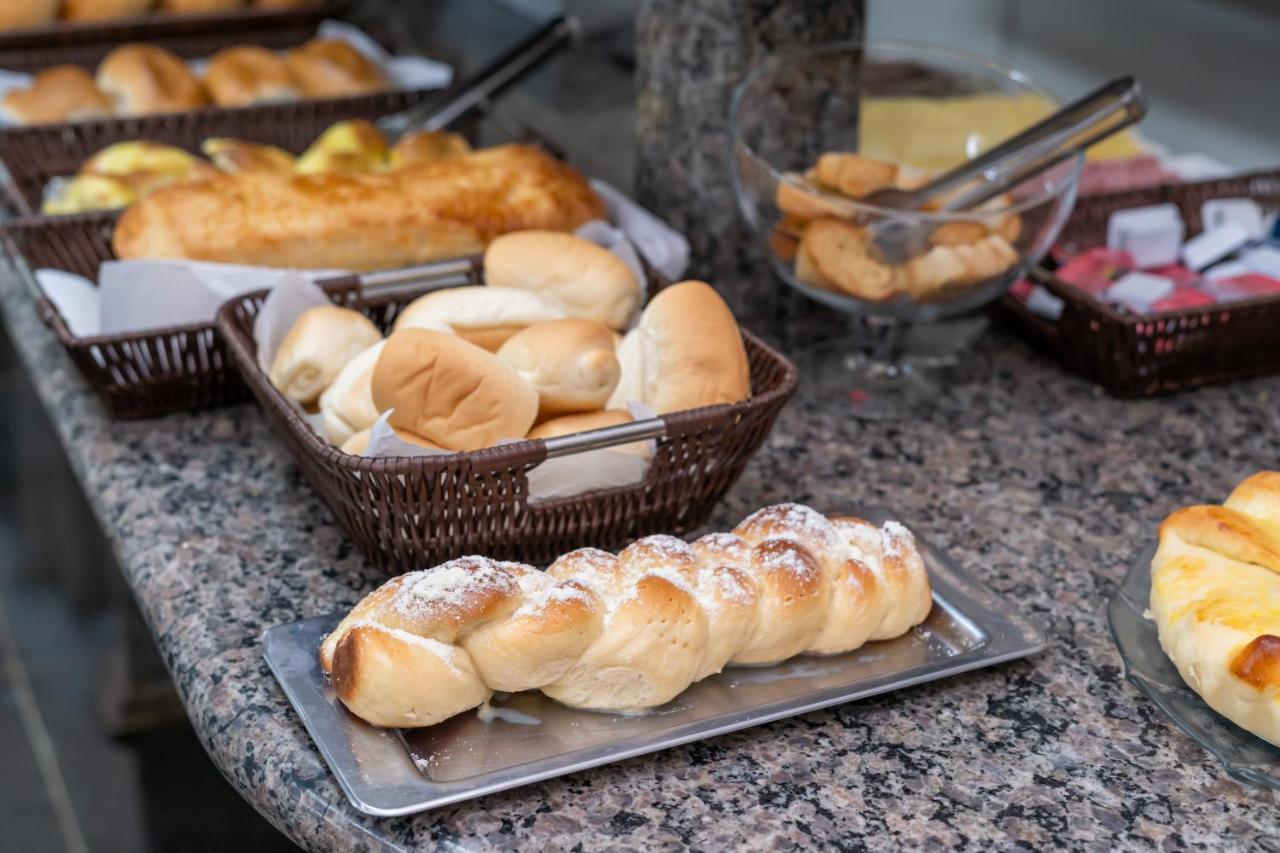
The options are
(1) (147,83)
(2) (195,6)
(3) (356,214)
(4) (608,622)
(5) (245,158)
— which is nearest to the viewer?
(4) (608,622)

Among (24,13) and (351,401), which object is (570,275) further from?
(24,13)

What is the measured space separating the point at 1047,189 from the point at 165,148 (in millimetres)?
924

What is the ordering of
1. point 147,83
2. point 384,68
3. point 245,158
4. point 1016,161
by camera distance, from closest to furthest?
1. point 1016,161
2. point 245,158
3. point 147,83
4. point 384,68

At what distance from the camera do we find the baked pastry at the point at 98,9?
2.05 meters

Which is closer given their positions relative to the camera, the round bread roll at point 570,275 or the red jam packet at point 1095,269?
the round bread roll at point 570,275

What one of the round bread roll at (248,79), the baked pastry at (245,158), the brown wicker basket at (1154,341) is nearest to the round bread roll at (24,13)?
the round bread roll at (248,79)

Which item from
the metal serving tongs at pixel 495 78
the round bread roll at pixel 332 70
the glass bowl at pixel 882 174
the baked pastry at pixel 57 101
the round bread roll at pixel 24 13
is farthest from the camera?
the round bread roll at pixel 24 13

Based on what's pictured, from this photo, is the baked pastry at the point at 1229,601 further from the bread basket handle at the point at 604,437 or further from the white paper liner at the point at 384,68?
the white paper liner at the point at 384,68

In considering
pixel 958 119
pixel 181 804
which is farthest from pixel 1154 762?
pixel 181 804

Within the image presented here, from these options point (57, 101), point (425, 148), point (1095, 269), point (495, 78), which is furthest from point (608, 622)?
point (57, 101)

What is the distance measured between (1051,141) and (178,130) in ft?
3.30

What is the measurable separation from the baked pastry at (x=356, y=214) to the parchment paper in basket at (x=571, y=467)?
0.38m

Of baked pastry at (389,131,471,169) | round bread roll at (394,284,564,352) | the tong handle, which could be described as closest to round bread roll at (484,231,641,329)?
round bread roll at (394,284,564,352)

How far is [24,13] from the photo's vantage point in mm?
1995
